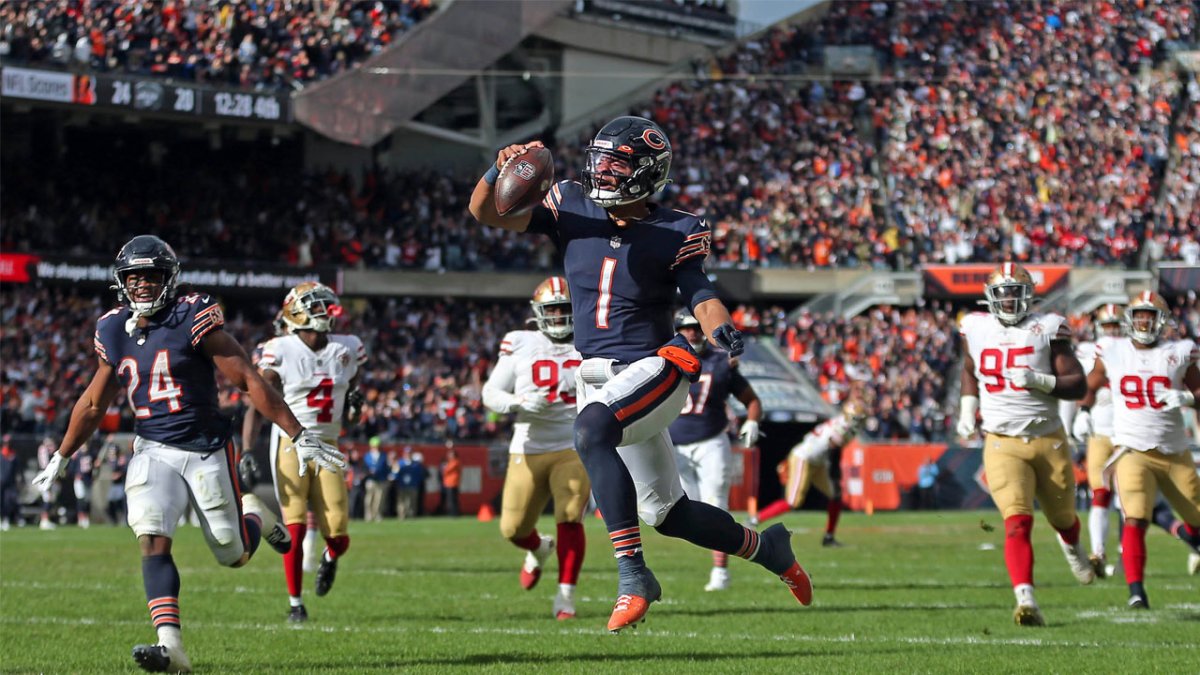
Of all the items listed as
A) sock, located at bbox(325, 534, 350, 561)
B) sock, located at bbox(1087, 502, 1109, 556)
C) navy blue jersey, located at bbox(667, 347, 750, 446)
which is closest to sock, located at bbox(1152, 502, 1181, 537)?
sock, located at bbox(1087, 502, 1109, 556)

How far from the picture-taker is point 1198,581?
40.3ft

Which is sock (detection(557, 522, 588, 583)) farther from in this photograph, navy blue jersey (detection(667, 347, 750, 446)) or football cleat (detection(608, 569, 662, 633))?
football cleat (detection(608, 569, 662, 633))

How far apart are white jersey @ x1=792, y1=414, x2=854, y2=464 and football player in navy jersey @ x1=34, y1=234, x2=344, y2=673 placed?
11.0m

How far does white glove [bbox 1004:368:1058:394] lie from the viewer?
929 cm

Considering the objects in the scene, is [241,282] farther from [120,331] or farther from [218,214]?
[120,331]

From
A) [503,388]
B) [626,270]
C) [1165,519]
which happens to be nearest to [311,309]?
[503,388]

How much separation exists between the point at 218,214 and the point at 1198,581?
2404 cm

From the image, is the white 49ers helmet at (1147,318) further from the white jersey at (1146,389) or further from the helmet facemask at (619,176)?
the helmet facemask at (619,176)

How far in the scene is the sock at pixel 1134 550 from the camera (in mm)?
9938

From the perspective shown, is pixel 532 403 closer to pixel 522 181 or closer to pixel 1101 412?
pixel 522 181

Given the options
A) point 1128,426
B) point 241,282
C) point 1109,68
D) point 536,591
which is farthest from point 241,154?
point 1128,426

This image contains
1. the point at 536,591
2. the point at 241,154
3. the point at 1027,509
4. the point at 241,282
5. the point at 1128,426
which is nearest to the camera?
the point at 1027,509

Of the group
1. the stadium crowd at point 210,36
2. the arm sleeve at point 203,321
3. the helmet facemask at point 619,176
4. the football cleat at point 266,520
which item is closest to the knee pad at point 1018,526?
the helmet facemask at point 619,176

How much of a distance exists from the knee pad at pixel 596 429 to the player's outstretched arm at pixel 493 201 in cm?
87
